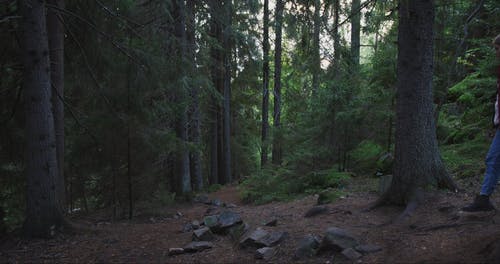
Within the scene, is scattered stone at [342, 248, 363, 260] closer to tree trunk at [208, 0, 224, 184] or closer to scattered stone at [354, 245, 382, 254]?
scattered stone at [354, 245, 382, 254]

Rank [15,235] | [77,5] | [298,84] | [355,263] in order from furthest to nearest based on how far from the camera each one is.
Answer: [298,84] < [77,5] < [15,235] < [355,263]

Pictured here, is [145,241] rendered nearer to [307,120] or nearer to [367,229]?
[367,229]

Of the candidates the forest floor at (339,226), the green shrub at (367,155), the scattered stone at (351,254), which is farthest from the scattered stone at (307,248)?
the green shrub at (367,155)

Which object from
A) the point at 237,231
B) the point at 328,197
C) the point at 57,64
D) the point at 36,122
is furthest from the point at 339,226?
the point at 57,64

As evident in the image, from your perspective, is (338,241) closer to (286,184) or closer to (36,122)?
(36,122)

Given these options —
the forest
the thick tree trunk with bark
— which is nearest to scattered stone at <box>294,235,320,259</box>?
the forest

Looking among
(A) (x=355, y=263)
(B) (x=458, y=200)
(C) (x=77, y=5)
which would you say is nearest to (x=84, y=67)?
(C) (x=77, y=5)

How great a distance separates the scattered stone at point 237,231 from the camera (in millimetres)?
6004

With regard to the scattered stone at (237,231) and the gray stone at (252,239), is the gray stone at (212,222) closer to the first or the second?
the scattered stone at (237,231)

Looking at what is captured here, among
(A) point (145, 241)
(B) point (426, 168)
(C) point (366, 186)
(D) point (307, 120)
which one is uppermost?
(D) point (307, 120)

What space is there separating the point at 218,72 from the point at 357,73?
26.2 ft

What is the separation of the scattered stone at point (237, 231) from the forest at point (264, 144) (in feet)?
0.14

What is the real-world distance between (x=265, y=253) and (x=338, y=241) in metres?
1.04

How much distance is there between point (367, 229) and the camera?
5137 mm
